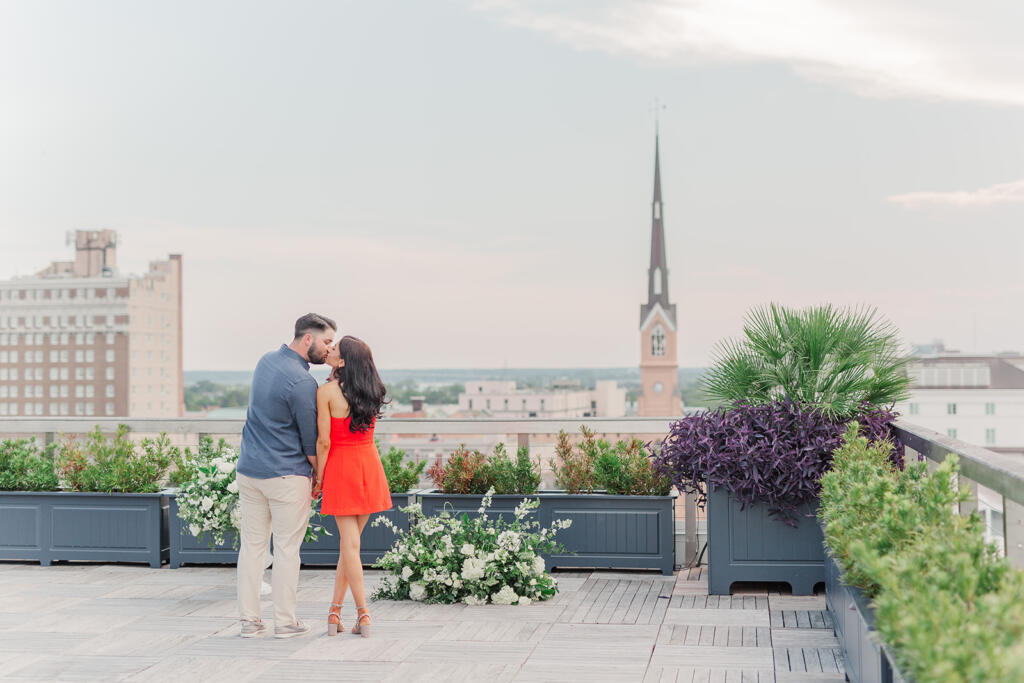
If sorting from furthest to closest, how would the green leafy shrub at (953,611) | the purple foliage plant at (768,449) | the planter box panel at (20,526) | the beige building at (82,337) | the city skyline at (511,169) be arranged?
1. the beige building at (82,337)
2. the city skyline at (511,169)
3. the planter box panel at (20,526)
4. the purple foliage plant at (768,449)
5. the green leafy shrub at (953,611)

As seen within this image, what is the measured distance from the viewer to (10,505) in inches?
287

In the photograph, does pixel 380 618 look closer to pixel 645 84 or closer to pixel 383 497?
pixel 383 497

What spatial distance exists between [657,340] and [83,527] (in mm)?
100841

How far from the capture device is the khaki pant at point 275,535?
16.4 ft

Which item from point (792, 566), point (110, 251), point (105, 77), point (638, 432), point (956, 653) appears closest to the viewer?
Result: point (956, 653)

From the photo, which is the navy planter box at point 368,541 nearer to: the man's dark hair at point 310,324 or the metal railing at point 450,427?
the metal railing at point 450,427

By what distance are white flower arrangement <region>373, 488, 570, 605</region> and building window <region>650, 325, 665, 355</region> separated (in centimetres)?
10036

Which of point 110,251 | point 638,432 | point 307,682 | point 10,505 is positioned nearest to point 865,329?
point 638,432

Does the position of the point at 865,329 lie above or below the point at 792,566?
above

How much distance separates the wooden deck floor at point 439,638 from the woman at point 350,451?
355 mm

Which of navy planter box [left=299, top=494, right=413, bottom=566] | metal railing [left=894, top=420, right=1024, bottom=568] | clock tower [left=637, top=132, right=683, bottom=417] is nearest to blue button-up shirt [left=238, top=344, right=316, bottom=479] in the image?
navy planter box [left=299, top=494, right=413, bottom=566]

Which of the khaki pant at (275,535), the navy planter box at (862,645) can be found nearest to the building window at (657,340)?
the khaki pant at (275,535)

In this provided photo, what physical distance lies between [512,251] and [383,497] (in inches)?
3110

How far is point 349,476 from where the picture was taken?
5.02 metres
